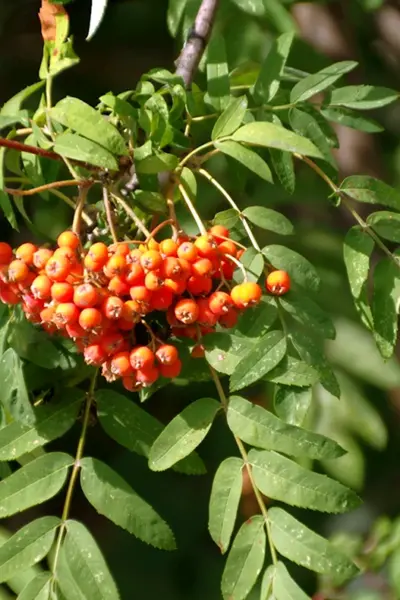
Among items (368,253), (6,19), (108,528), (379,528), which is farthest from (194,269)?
(108,528)

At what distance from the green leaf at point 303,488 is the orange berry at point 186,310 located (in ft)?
0.77

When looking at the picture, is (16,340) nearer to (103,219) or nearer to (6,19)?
(103,219)

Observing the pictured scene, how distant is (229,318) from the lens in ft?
4.33

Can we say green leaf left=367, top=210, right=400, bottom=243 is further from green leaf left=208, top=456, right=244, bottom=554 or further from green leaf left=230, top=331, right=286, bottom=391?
green leaf left=208, top=456, right=244, bottom=554

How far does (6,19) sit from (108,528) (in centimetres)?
164

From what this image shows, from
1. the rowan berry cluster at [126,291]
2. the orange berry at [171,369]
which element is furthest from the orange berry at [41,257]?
the orange berry at [171,369]

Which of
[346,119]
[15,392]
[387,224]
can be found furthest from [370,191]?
[15,392]

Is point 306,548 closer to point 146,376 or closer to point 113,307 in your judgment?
point 146,376

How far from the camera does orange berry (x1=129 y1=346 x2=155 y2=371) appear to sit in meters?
1.27

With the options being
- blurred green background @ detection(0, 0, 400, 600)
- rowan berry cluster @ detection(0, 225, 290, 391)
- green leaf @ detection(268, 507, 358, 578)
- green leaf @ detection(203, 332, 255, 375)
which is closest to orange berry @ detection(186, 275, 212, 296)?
rowan berry cluster @ detection(0, 225, 290, 391)

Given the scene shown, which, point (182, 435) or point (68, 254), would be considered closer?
point (68, 254)

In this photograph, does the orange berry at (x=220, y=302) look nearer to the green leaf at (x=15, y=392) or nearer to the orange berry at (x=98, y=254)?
the orange berry at (x=98, y=254)

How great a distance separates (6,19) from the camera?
2725 millimetres

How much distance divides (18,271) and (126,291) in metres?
0.14
